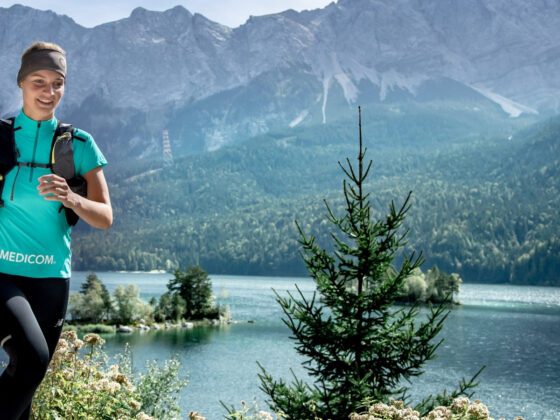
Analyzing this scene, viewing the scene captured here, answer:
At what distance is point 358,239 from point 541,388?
50.5 meters

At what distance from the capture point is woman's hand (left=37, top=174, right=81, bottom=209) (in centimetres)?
410

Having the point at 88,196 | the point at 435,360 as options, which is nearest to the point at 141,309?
the point at 435,360

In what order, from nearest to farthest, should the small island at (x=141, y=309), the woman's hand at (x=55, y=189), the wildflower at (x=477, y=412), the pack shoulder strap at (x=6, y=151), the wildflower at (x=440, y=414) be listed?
the woman's hand at (x=55, y=189), the pack shoulder strap at (x=6, y=151), the wildflower at (x=440, y=414), the wildflower at (x=477, y=412), the small island at (x=141, y=309)

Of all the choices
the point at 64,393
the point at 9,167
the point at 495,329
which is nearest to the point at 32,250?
the point at 9,167

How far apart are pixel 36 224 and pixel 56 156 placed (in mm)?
422

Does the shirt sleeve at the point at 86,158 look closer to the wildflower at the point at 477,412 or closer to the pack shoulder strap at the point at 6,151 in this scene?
the pack shoulder strap at the point at 6,151

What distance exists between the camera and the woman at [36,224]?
4.00 m

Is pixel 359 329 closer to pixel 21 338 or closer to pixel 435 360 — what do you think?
pixel 21 338

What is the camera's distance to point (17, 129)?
445 centimetres

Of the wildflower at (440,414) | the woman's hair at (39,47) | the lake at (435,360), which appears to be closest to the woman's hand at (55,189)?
the woman's hair at (39,47)

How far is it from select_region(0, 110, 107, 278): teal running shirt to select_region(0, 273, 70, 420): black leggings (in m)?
0.09

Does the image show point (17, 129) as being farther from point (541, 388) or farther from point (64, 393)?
point (541, 388)

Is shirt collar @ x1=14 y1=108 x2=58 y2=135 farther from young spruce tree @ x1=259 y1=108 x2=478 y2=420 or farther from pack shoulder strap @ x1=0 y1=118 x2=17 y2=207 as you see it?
young spruce tree @ x1=259 y1=108 x2=478 y2=420

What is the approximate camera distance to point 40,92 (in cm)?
442
